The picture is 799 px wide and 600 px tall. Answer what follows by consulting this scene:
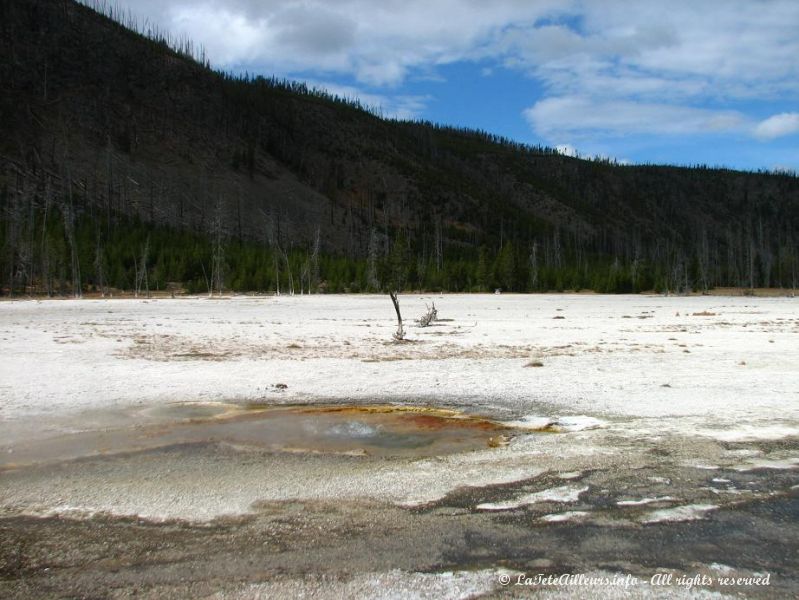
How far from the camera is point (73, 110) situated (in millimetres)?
146125

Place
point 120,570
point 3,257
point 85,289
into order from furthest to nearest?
point 85,289 → point 3,257 → point 120,570

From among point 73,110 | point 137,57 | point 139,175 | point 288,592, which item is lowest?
point 288,592

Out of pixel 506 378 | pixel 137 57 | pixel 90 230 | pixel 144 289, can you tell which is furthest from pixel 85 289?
pixel 137 57

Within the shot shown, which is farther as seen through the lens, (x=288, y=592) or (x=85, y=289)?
(x=85, y=289)

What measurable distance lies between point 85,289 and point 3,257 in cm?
1151

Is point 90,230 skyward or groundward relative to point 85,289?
skyward

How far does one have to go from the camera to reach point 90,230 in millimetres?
102812

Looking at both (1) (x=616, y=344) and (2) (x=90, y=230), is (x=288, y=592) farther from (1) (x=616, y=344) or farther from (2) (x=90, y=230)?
(2) (x=90, y=230)

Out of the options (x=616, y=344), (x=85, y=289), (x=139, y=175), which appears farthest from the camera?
(x=139, y=175)

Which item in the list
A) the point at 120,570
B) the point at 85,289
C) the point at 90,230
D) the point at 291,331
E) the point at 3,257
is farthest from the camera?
the point at 90,230

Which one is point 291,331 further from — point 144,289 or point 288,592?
point 144,289

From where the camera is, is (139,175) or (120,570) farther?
(139,175)

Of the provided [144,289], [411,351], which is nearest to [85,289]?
[144,289]

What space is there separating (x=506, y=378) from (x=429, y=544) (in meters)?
9.48
